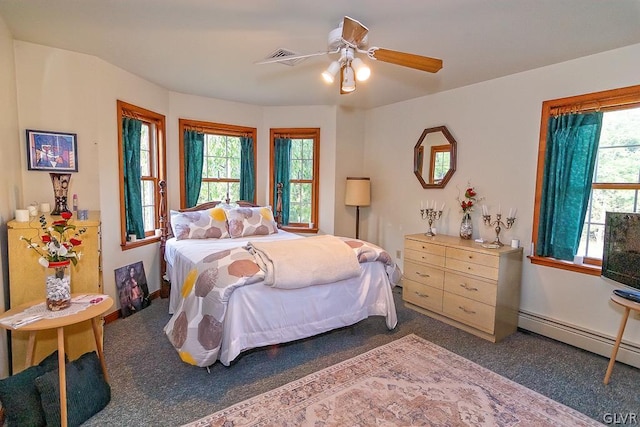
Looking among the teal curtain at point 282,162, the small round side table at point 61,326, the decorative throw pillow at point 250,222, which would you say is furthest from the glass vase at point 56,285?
the teal curtain at point 282,162

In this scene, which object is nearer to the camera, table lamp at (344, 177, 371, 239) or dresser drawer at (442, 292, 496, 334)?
dresser drawer at (442, 292, 496, 334)

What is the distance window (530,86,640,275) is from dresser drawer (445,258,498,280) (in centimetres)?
58

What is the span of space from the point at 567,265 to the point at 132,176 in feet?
14.5

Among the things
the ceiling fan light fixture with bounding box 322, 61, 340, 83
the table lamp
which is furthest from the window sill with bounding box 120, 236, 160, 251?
the ceiling fan light fixture with bounding box 322, 61, 340, 83

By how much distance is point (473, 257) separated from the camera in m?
3.18

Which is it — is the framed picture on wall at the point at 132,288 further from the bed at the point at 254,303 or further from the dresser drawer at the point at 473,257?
the dresser drawer at the point at 473,257

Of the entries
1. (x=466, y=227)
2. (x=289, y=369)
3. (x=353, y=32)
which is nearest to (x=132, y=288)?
(x=289, y=369)

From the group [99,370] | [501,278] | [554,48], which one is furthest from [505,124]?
[99,370]

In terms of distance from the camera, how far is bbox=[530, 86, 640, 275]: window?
8.79ft

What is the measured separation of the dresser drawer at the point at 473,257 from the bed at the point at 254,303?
61cm

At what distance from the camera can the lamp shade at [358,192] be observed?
4656 mm

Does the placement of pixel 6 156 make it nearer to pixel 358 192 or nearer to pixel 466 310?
pixel 358 192

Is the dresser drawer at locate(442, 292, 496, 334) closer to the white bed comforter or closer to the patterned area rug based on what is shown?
the patterned area rug

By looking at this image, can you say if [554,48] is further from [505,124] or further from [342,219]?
[342,219]
